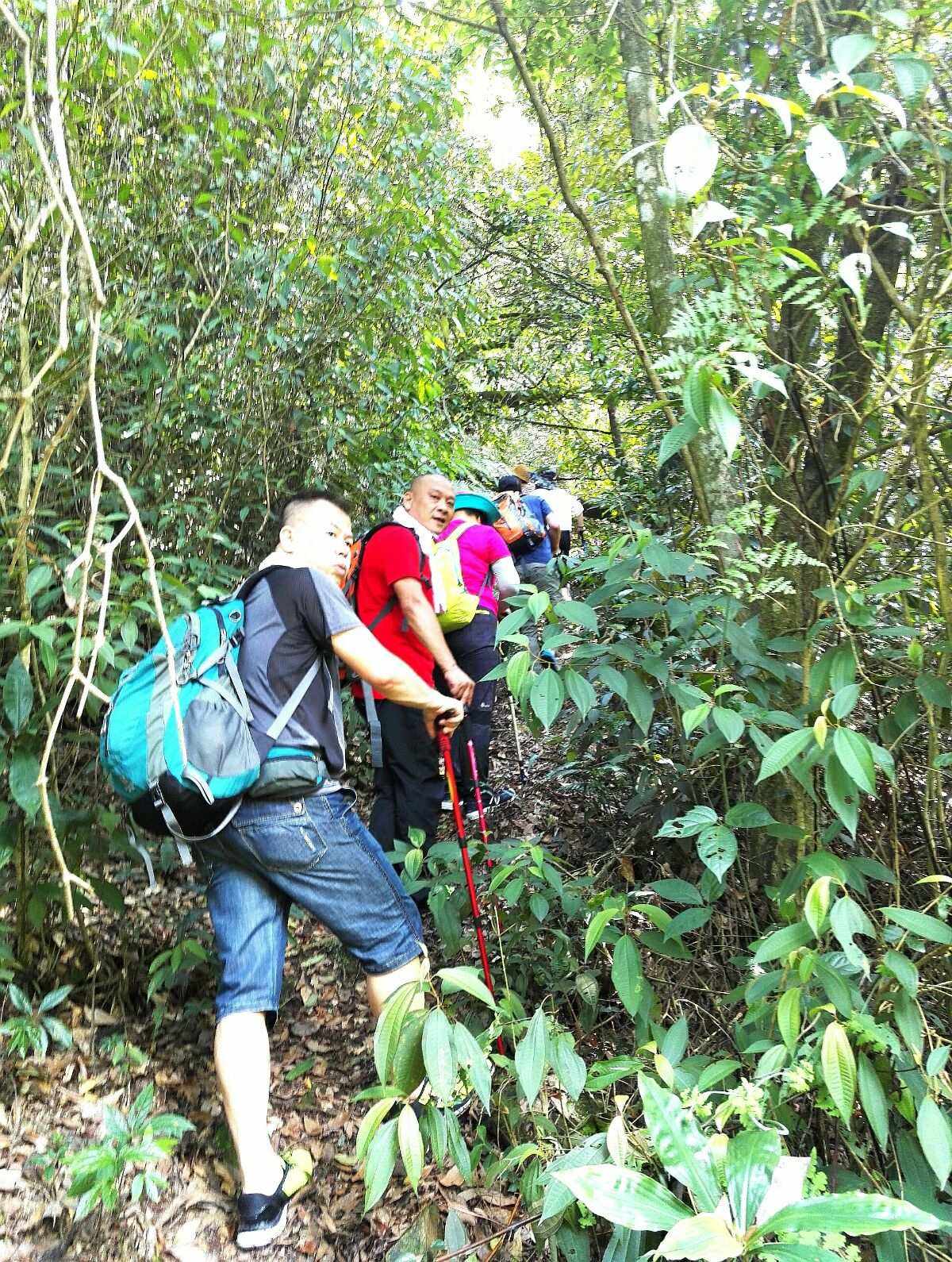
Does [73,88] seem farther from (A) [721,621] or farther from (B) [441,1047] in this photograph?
(B) [441,1047]

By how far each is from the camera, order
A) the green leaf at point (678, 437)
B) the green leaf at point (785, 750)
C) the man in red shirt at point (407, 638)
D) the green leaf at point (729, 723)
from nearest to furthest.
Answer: the green leaf at point (785, 750)
the green leaf at point (678, 437)
the green leaf at point (729, 723)
the man in red shirt at point (407, 638)

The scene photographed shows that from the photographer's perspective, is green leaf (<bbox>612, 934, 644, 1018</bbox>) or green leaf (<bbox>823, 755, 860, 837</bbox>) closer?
green leaf (<bbox>823, 755, 860, 837</bbox>)

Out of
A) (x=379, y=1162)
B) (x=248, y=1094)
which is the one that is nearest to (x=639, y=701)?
(x=379, y=1162)

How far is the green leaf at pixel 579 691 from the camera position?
7.39 ft

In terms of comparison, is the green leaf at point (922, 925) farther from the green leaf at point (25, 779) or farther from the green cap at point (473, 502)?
the green cap at point (473, 502)

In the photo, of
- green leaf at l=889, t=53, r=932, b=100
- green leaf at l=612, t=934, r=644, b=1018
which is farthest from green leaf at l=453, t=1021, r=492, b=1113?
green leaf at l=889, t=53, r=932, b=100

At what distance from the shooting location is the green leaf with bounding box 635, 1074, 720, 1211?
1339 millimetres

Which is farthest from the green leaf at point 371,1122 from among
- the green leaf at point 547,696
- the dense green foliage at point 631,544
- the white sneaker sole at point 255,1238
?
the green leaf at point 547,696

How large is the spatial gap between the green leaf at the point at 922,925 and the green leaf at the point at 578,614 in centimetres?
95

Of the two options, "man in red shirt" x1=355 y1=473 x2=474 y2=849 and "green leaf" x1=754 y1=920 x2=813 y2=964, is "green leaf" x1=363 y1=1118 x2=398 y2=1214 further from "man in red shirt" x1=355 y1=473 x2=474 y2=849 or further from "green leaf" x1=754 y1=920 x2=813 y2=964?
"man in red shirt" x1=355 y1=473 x2=474 y2=849

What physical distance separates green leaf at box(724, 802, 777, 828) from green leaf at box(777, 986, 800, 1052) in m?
0.48

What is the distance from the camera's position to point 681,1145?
1.39 m

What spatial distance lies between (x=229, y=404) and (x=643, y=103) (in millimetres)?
2309

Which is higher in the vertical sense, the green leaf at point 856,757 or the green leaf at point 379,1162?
the green leaf at point 856,757
